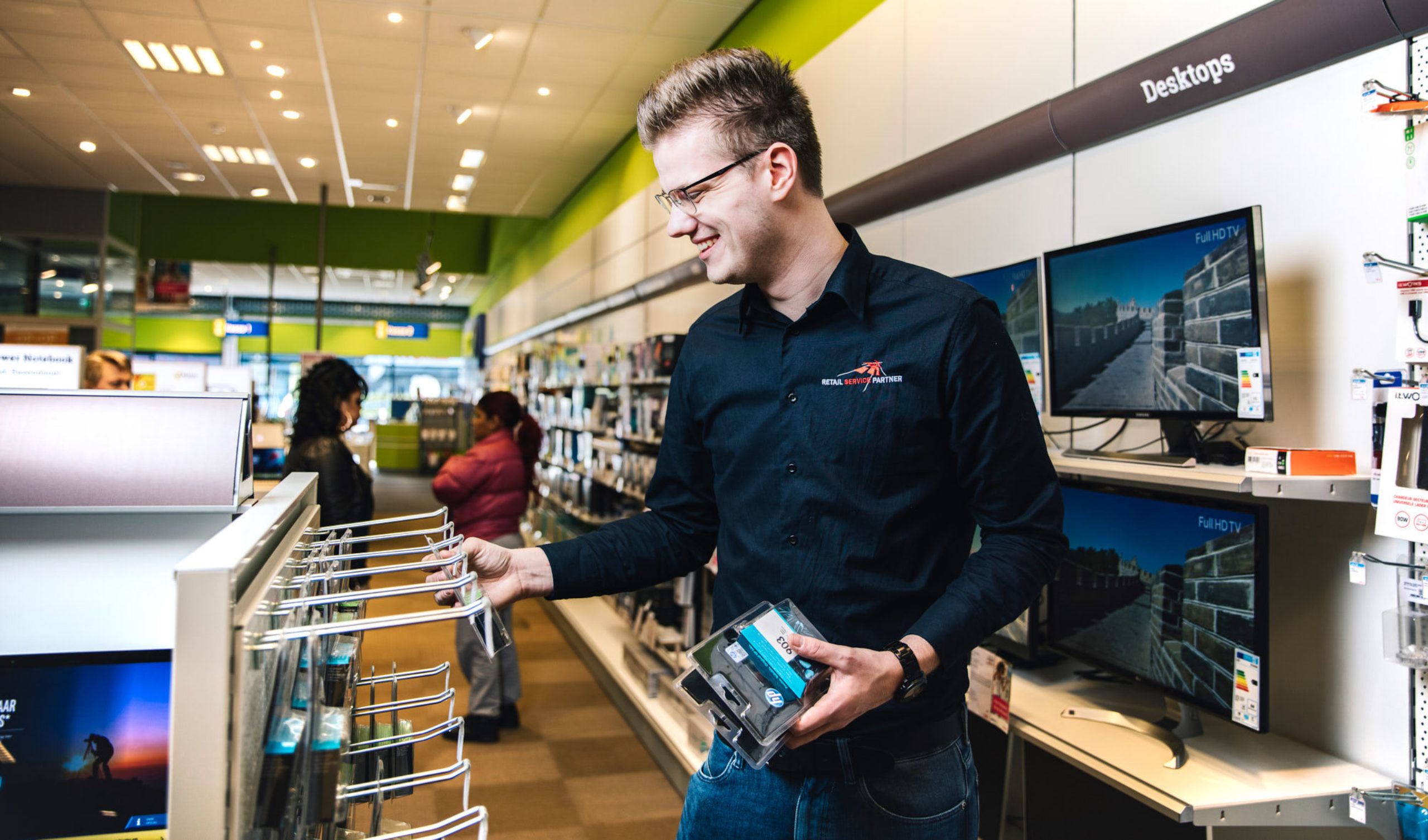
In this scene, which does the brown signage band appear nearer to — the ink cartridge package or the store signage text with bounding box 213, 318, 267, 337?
the ink cartridge package

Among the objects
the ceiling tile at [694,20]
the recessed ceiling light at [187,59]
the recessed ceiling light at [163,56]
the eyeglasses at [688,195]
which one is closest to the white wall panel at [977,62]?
the eyeglasses at [688,195]

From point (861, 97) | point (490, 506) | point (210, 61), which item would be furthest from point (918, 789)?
point (210, 61)

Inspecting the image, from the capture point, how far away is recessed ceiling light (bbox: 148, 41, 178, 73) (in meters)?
5.79

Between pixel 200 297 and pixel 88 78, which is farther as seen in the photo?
pixel 200 297

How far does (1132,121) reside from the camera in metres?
2.31

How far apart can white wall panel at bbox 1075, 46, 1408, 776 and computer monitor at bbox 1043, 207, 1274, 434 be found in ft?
0.62

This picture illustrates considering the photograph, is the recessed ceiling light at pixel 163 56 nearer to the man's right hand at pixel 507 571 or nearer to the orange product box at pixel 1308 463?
the man's right hand at pixel 507 571

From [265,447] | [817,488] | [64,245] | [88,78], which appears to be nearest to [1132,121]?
[817,488]

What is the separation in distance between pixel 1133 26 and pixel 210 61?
583 centimetres

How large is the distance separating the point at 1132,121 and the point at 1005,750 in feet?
5.30

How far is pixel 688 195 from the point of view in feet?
4.49

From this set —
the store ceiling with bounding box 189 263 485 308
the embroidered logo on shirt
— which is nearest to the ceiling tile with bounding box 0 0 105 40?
the embroidered logo on shirt

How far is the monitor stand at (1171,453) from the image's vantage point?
2.00 m

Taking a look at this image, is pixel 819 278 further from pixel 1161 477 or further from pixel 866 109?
pixel 866 109
